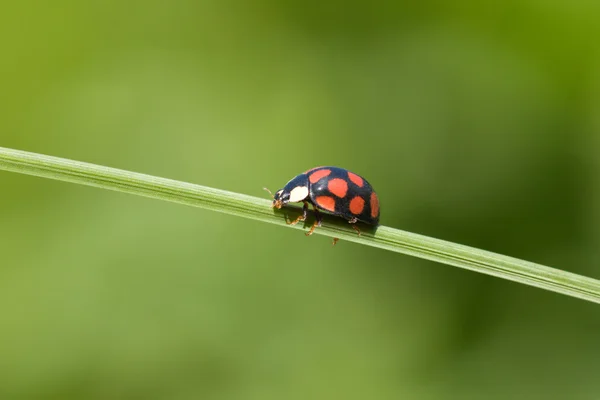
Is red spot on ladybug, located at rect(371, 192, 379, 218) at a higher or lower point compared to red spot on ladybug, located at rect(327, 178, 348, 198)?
lower

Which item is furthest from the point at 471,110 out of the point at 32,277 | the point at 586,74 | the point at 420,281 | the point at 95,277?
the point at 32,277

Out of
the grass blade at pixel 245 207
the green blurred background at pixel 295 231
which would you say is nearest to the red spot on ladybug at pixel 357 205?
the grass blade at pixel 245 207

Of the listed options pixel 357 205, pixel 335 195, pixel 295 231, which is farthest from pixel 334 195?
pixel 295 231

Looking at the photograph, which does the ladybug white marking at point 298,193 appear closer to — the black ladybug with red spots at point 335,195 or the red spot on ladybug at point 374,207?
the black ladybug with red spots at point 335,195

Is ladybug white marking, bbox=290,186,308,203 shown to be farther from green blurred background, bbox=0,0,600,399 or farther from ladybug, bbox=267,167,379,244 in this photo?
green blurred background, bbox=0,0,600,399

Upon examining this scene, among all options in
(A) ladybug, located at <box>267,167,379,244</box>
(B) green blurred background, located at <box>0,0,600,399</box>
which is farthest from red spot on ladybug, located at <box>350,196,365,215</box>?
(B) green blurred background, located at <box>0,0,600,399</box>

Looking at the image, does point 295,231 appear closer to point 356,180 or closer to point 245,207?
point 356,180

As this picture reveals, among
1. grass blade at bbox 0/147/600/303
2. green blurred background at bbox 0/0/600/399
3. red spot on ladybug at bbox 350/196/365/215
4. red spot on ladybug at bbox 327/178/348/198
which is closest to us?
grass blade at bbox 0/147/600/303
